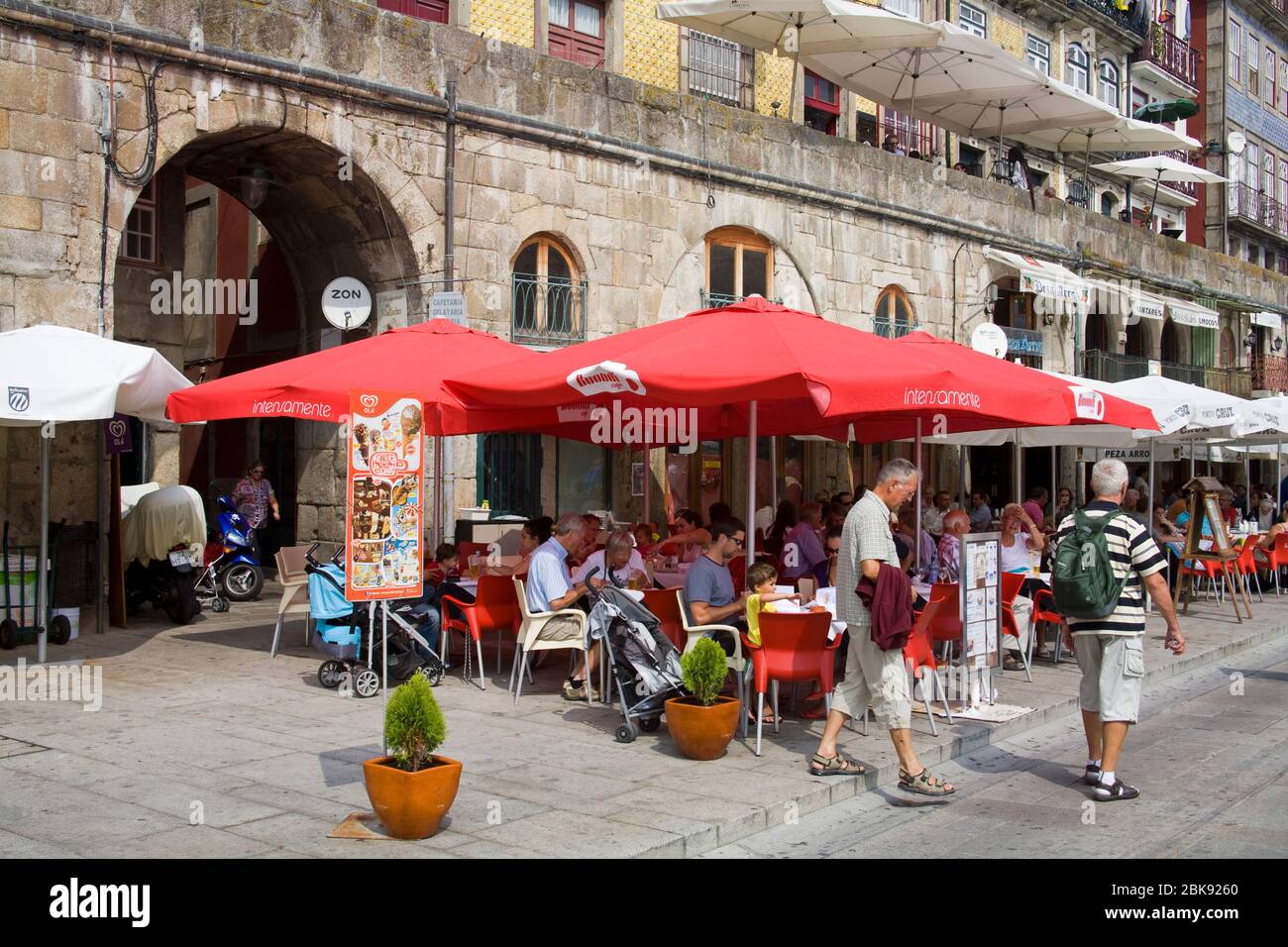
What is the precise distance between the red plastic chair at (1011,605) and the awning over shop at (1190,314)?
57.1ft

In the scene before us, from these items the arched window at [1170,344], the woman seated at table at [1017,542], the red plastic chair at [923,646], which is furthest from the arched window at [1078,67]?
the red plastic chair at [923,646]

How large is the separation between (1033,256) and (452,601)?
54.8 feet

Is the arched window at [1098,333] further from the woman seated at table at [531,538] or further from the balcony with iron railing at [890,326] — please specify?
the woman seated at table at [531,538]

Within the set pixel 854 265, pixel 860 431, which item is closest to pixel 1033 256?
pixel 854 265

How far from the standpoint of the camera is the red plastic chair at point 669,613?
912cm

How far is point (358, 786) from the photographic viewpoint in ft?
21.3

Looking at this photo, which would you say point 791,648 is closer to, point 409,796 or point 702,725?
point 702,725

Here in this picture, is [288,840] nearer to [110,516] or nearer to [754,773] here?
[754,773]

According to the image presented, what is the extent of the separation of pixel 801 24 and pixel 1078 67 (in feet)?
53.2

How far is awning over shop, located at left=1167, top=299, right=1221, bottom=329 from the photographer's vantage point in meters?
26.0

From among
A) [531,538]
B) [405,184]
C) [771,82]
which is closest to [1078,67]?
[771,82]

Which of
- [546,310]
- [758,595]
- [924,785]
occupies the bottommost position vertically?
[924,785]

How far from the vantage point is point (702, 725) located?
23.5 ft

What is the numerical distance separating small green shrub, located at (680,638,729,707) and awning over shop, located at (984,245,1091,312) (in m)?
15.6
